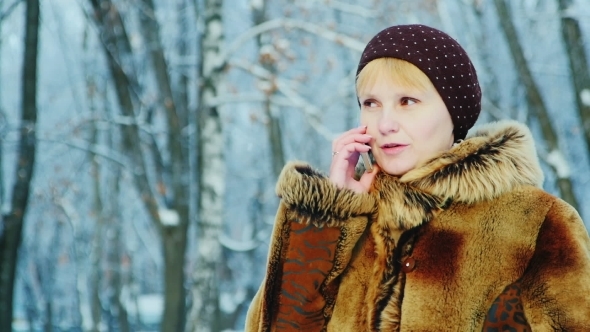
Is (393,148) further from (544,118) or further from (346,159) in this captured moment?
(544,118)

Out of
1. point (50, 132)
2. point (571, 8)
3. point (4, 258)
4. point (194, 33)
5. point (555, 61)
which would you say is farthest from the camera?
point (555, 61)

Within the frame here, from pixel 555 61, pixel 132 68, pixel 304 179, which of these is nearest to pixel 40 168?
pixel 132 68

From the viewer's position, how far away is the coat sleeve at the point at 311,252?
7.09 ft

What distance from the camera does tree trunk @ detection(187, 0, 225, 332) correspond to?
860 centimetres

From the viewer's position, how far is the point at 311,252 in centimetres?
219

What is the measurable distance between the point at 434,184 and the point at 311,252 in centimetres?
40

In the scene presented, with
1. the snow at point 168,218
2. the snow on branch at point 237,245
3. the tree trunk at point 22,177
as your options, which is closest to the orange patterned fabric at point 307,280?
the tree trunk at point 22,177

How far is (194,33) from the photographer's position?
13492mm

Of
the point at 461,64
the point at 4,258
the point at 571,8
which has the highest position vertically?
the point at 571,8

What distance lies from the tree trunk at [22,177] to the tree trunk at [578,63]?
6.87m

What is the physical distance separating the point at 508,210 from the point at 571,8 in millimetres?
9480

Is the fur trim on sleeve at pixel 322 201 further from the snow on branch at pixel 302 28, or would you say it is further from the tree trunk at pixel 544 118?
the tree trunk at pixel 544 118

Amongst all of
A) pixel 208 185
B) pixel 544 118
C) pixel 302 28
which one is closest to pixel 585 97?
pixel 544 118

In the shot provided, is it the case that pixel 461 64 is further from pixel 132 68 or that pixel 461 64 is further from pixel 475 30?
pixel 475 30
